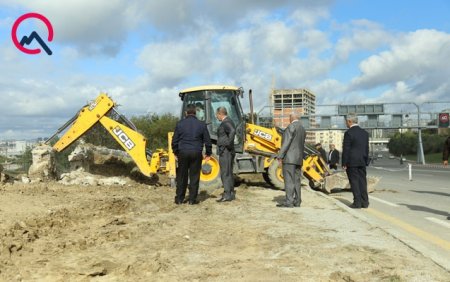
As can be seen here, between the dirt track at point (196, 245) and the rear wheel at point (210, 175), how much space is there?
10.7ft

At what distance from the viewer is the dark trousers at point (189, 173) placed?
9.57 m

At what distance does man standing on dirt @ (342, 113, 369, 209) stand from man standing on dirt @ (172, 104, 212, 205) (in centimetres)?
292

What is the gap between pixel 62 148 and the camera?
14633 millimetres

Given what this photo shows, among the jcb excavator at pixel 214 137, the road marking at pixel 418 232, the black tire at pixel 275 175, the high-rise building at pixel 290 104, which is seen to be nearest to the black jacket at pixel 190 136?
the road marking at pixel 418 232

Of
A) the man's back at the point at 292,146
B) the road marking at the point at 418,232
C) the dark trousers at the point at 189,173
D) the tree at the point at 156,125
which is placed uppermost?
the tree at the point at 156,125

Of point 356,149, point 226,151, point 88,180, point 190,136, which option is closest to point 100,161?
point 88,180

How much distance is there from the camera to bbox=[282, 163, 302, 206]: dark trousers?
31.4 feet

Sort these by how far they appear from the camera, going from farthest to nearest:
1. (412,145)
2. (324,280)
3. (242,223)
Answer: (412,145)
(242,223)
(324,280)

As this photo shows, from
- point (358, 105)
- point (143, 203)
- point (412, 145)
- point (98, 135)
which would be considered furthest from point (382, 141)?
point (143, 203)

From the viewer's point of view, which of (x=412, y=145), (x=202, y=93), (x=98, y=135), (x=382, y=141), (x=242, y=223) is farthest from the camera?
(x=382, y=141)

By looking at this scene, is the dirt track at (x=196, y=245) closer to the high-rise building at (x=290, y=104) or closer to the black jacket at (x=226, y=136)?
the black jacket at (x=226, y=136)

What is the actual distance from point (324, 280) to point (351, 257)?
0.89 m

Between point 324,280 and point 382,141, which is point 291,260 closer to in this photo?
point 324,280

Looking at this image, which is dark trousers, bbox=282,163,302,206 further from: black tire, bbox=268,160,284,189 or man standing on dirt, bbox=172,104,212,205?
black tire, bbox=268,160,284,189
